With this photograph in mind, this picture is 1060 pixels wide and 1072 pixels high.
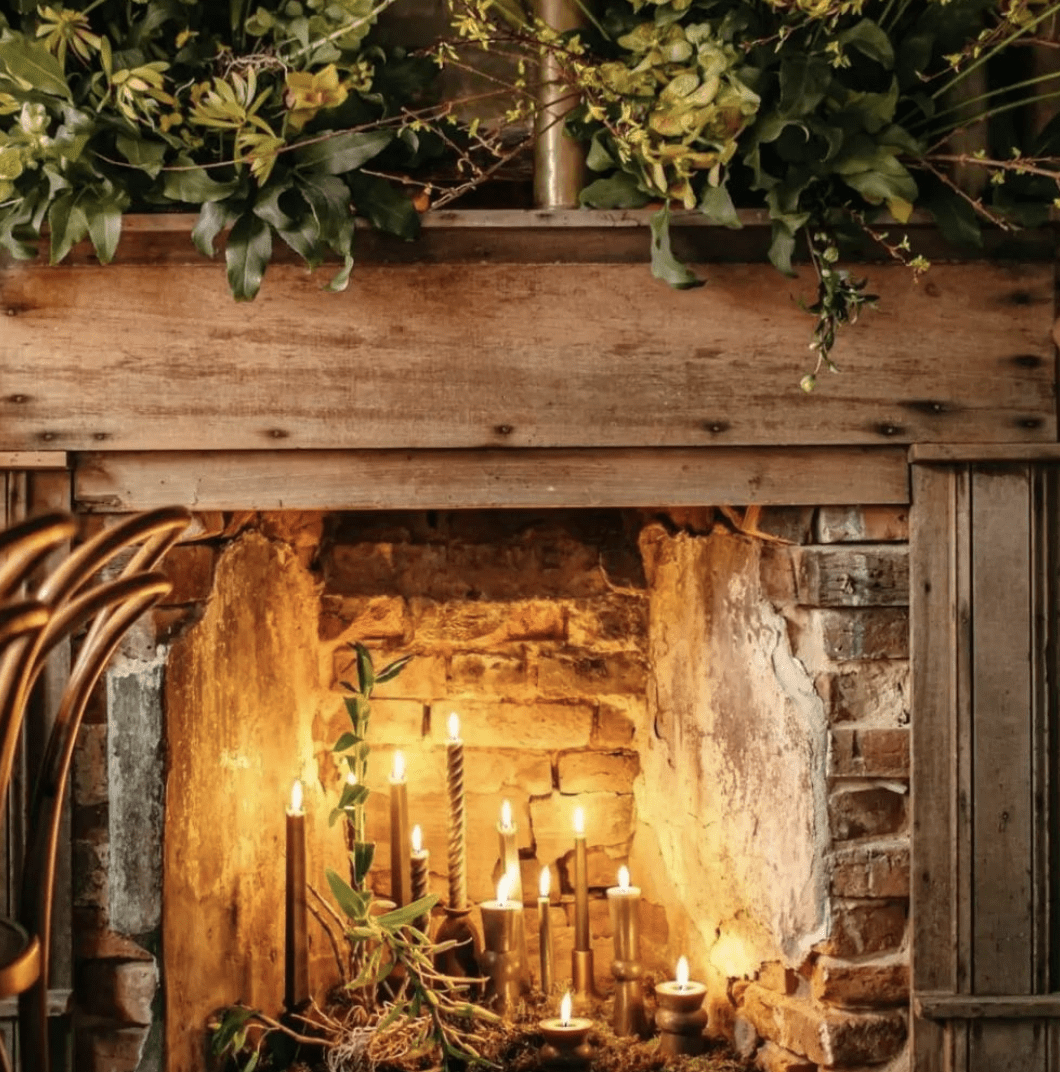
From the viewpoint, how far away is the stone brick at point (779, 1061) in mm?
2211

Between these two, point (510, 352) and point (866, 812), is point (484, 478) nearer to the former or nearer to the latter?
point (510, 352)

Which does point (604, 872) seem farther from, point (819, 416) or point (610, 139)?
point (610, 139)

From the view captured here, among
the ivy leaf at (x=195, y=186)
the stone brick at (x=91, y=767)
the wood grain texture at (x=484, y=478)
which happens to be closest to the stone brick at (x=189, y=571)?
the wood grain texture at (x=484, y=478)

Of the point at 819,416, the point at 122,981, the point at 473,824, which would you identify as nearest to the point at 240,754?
the point at 122,981

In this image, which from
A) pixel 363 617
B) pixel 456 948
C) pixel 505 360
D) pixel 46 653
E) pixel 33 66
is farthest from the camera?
pixel 363 617

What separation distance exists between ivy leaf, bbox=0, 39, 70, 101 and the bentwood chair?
33.3 inches

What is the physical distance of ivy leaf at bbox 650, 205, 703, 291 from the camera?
1.92 m

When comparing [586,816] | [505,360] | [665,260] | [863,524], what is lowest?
[586,816]

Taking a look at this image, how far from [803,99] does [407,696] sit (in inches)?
58.7

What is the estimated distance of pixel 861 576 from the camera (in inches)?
83.2

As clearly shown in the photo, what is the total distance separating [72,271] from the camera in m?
2.03

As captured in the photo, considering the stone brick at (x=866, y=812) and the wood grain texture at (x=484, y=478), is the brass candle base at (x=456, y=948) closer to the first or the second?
the stone brick at (x=866, y=812)

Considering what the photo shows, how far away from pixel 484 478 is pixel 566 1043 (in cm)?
106

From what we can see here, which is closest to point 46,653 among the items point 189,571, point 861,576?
point 189,571
